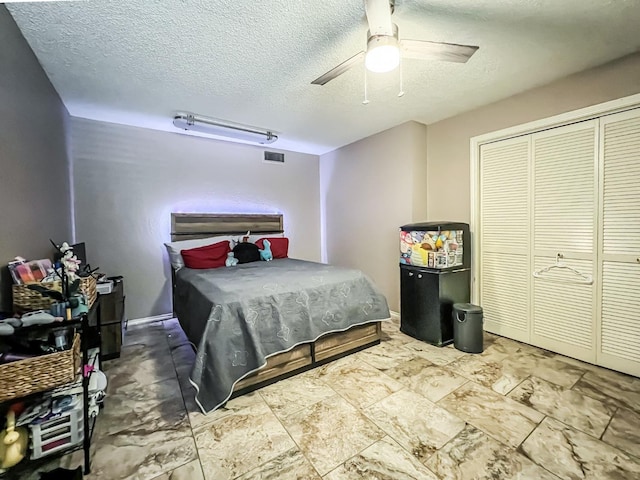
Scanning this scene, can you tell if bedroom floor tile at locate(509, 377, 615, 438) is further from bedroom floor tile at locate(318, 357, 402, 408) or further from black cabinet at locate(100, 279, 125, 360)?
black cabinet at locate(100, 279, 125, 360)

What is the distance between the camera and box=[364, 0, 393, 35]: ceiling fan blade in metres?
1.44

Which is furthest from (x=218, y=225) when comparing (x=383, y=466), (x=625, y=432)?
(x=625, y=432)

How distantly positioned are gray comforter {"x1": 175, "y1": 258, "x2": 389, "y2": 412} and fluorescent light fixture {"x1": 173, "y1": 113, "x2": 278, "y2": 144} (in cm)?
178

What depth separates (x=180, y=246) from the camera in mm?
3588

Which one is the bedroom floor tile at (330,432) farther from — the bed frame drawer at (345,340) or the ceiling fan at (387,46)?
the ceiling fan at (387,46)

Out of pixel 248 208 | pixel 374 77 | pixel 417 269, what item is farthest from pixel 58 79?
pixel 417 269

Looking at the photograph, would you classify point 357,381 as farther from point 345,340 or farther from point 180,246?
point 180,246

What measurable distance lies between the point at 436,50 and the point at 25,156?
2.78 m

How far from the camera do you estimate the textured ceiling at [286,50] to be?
165cm

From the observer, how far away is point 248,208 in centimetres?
436

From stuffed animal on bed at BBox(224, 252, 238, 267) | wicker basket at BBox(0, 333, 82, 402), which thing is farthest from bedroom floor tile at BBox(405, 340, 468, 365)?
wicker basket at BBox(0, 333, 82, 402)

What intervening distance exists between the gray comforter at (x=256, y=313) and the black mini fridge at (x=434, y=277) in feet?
1.50

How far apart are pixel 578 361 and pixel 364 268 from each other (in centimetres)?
245

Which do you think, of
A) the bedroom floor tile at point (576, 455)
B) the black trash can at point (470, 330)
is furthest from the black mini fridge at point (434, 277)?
the bedroom floor tile at point (576, 455)
